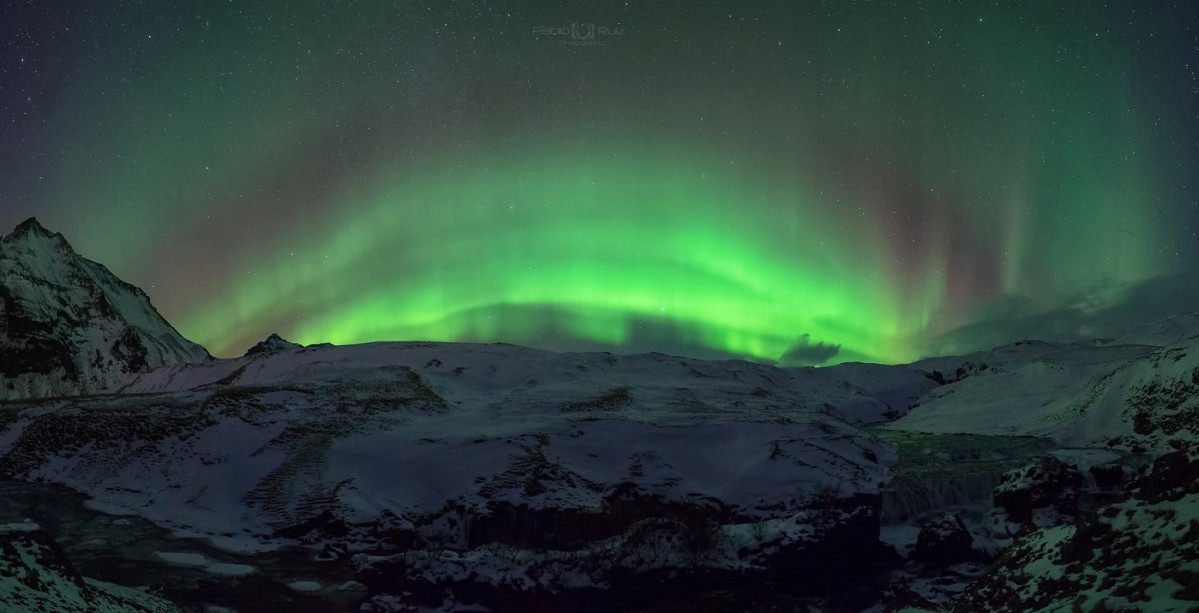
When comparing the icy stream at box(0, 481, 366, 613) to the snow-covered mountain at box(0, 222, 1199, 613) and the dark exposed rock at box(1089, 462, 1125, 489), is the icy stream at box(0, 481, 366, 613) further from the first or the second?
the dark exposed rock at box(1089, 462, 1125, 489)

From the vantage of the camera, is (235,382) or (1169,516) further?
(235,382)

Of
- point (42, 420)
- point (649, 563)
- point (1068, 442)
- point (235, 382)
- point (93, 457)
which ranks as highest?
point (235, 382)

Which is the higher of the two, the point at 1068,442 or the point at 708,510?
the point at 1068,442

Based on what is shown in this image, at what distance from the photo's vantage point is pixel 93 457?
4162 cm

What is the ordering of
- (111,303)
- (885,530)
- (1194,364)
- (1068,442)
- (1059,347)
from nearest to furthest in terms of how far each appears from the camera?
(885,530) → (1194,364) → (1068,442) → (1059,347) → (111,303)

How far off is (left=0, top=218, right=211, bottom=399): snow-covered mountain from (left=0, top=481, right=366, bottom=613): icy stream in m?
102

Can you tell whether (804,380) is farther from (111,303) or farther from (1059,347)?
(111,303)

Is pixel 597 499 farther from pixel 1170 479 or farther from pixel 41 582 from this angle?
pixel 1170 479

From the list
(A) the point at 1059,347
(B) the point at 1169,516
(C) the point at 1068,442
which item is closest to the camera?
(B) the point at 1169,516

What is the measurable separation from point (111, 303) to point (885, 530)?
163m

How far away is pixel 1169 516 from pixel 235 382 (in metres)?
85.2

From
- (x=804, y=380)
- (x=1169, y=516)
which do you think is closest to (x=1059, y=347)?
(x=804, y=380)

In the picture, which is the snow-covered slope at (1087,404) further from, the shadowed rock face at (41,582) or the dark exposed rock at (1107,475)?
the shadowed rock face at (41,582)

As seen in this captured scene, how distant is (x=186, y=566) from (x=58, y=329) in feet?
441
